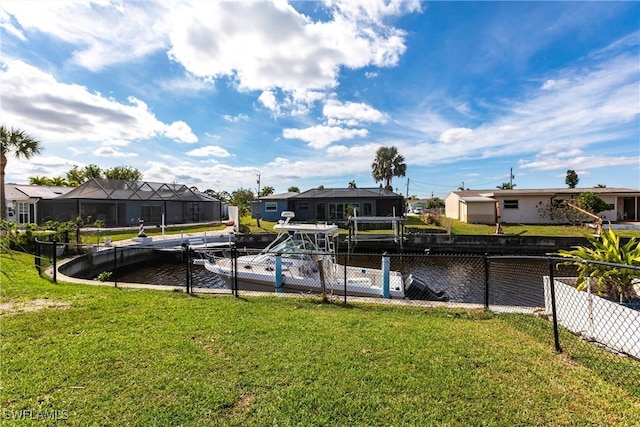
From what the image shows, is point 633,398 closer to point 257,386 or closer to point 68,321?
point 257,386

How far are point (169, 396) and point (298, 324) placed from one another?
89.3 inches

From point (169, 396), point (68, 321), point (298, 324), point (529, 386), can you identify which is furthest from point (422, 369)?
point (68, 321)

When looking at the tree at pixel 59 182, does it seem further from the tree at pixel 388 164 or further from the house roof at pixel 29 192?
the tree at pixel 388 164

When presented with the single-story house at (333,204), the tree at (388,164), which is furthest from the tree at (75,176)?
the tree at (388,164)

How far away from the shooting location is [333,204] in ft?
101

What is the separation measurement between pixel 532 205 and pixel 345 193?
56.4 ft

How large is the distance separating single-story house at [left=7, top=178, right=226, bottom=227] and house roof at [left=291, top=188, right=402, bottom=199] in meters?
10.6

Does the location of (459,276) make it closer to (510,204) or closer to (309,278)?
(309,278)

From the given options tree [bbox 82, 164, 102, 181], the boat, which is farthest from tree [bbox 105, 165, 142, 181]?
the boat

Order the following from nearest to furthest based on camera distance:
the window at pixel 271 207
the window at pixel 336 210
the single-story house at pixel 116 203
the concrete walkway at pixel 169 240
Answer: the concrete walkway at pixel 169 240 < the single-story house at pixel 116 203 < the window at pixel 336 210 < the window at pixel 271 207

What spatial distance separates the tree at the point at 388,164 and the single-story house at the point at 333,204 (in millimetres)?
14131

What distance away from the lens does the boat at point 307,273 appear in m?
9.15

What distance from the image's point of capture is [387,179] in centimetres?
4512

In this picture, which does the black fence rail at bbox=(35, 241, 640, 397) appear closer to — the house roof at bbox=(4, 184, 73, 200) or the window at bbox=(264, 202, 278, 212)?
the window at bbox=(264, 202, 278, 212)
